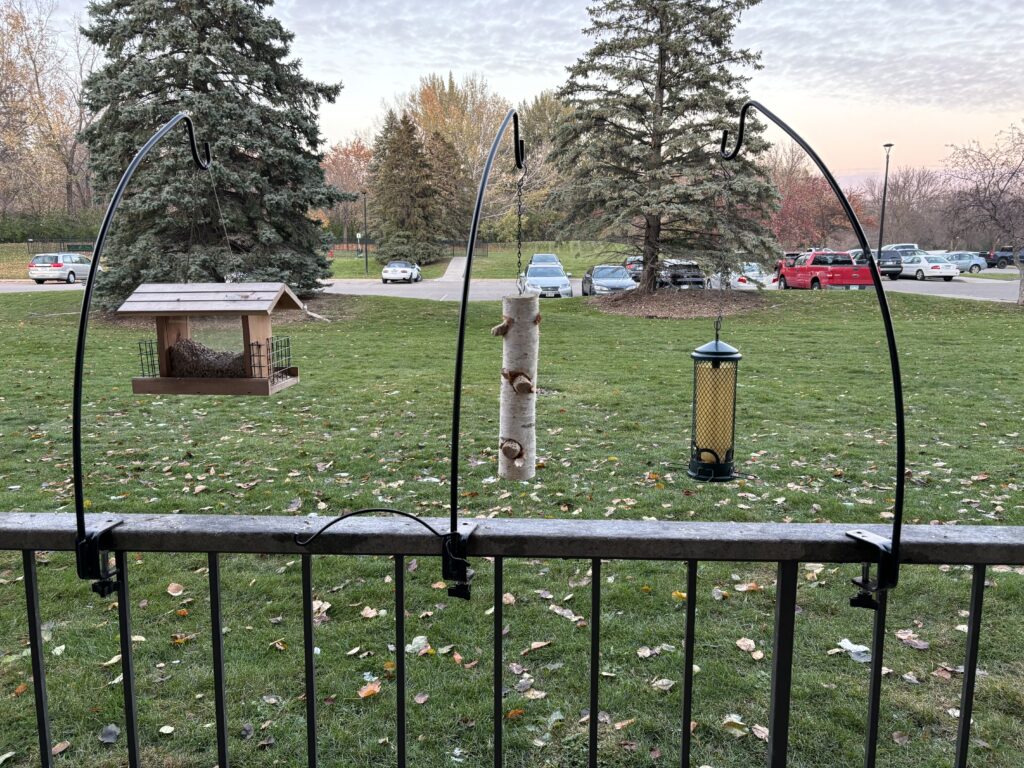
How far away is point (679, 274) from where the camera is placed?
717 inches

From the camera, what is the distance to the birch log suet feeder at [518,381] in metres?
3.18

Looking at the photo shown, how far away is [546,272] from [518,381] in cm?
2099

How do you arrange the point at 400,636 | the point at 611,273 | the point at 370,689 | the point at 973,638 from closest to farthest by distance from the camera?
the point at 973,638 → the point at 400,636 → the point at 370,689 → the point at 611,273

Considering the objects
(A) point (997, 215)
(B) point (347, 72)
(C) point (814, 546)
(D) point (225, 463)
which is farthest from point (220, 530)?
(A) point (997, 215)

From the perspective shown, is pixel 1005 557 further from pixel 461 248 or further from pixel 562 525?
pixel 461 248

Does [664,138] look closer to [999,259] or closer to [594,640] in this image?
[594,640]

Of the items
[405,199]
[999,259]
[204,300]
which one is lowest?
[204,300]

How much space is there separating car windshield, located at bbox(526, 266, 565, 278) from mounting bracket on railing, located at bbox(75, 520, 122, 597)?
2194cm

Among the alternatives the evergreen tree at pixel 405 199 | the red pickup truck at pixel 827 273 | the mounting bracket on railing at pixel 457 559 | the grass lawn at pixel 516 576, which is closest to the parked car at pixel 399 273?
the evergreen tree at pixel 405 199

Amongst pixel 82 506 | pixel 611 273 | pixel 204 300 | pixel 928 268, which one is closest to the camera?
pixel 82 506

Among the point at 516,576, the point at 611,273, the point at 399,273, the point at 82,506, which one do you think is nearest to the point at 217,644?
the point at 82,506

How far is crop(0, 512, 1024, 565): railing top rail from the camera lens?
61.7 inches

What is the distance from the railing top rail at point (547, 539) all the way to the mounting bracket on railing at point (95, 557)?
20 mm

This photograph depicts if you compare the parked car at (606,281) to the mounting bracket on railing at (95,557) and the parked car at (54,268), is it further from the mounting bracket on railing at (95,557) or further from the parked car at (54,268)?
the mounting bracket on railing at (95,557)
